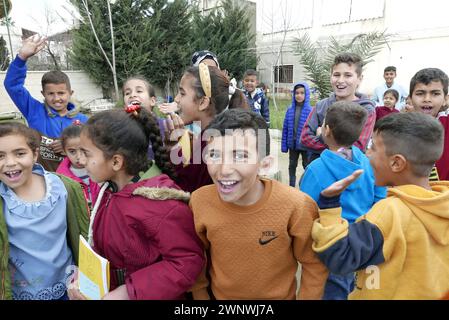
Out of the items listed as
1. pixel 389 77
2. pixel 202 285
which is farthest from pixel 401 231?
pixel 389 77

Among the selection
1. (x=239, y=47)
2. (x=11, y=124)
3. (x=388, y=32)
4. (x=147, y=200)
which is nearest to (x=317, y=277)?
(x=147, y=200)

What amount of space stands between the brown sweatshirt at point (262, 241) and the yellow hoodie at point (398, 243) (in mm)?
94

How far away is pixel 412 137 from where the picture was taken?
51.1 inches

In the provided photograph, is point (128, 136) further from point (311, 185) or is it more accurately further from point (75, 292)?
point (311, 185)

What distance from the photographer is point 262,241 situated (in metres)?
1.29

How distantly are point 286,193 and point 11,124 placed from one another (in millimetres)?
1401

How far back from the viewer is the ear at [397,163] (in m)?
1.31

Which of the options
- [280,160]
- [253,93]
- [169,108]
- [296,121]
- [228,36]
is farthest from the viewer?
[228,36]

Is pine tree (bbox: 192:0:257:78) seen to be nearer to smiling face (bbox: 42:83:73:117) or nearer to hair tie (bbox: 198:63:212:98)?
smiling face (bbox: 42:83:73:117)

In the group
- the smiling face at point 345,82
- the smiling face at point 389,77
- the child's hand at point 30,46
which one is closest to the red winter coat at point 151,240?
the smiling face at point 345,82

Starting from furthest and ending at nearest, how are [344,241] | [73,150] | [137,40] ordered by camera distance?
1. [137,40]
2. [73,150]
3. [344,241]

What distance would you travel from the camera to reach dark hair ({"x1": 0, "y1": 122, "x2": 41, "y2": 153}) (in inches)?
62.6

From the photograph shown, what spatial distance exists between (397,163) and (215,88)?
105cm

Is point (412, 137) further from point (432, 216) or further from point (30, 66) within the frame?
point (30, 66)
